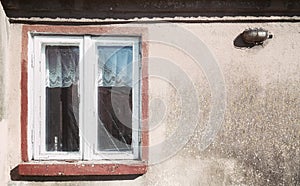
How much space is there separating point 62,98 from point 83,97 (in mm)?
322

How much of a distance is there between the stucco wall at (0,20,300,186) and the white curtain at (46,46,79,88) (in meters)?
1.09

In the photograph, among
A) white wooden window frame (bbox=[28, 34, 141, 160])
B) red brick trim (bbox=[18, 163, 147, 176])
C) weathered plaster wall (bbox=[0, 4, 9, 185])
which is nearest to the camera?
weathered plaster wall (bbox=[0, 4, 9, 185])

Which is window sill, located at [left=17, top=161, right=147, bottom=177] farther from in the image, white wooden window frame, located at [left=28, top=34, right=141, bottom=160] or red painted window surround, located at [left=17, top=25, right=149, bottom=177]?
white wooden window frame, located at [left=28, top=34, right=141, bottom=160]

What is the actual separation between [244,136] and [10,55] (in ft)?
11.4

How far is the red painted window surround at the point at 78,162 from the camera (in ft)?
18.8

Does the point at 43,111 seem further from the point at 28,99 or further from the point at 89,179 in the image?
the point at 89,179

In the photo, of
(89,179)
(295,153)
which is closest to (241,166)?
(295,153)

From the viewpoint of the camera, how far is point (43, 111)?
19.7ft

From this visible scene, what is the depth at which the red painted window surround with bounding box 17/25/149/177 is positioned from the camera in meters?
5.72

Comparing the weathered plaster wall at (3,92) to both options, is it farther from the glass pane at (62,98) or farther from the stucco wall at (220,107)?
the stucco wall at (220,107)

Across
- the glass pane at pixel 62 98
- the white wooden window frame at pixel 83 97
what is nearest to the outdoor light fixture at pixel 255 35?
the white wooden window frame at pixel 83 97

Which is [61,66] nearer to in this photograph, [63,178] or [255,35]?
[63,178]

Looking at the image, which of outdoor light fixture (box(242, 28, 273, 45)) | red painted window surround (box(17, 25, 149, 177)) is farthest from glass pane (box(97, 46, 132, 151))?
outdoor light fixture (box(242, 28, 273, 45))

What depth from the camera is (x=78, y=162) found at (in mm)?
5875
